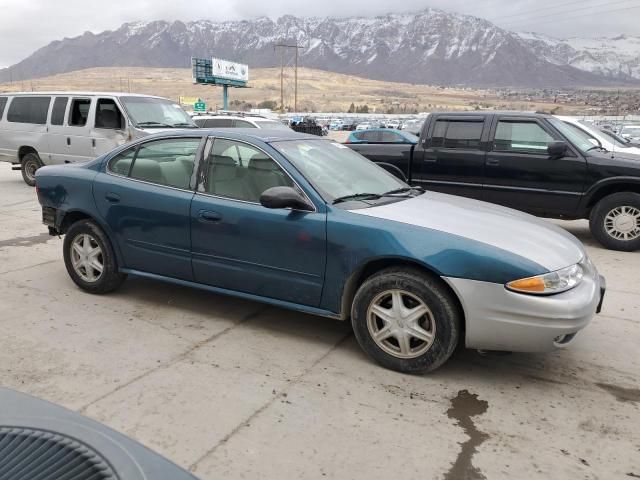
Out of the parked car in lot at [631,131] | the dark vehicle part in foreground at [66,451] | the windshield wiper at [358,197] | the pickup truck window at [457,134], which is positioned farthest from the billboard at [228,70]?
the dark vehicle part in foreground at [66,451]

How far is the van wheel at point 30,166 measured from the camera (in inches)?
463

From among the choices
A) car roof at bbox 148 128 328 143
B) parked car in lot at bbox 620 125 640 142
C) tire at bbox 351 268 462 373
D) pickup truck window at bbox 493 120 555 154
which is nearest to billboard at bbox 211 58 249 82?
parked car in lot at bbox 620 125 640 142

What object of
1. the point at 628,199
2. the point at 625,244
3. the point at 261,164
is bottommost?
the point at 625,244

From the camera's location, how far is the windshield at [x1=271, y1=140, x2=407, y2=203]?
4129mm

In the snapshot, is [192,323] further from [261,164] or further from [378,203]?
[378,203]

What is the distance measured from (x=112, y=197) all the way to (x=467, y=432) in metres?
3.32

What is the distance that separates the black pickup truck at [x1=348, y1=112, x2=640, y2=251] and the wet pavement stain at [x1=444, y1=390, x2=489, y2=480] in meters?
4.84

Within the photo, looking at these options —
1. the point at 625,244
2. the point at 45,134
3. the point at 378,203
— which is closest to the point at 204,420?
the point at 378,203

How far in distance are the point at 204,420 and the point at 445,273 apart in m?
1.61

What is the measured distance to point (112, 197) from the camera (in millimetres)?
4754

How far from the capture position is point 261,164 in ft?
13.9

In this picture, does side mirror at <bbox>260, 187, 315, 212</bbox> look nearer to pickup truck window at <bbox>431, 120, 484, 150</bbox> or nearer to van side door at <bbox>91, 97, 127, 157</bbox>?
pickup truck window at <bbox>431, 120, 484, 150</bbox>

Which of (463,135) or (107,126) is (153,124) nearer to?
(107,126)

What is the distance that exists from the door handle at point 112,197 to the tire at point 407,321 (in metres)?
2.26
